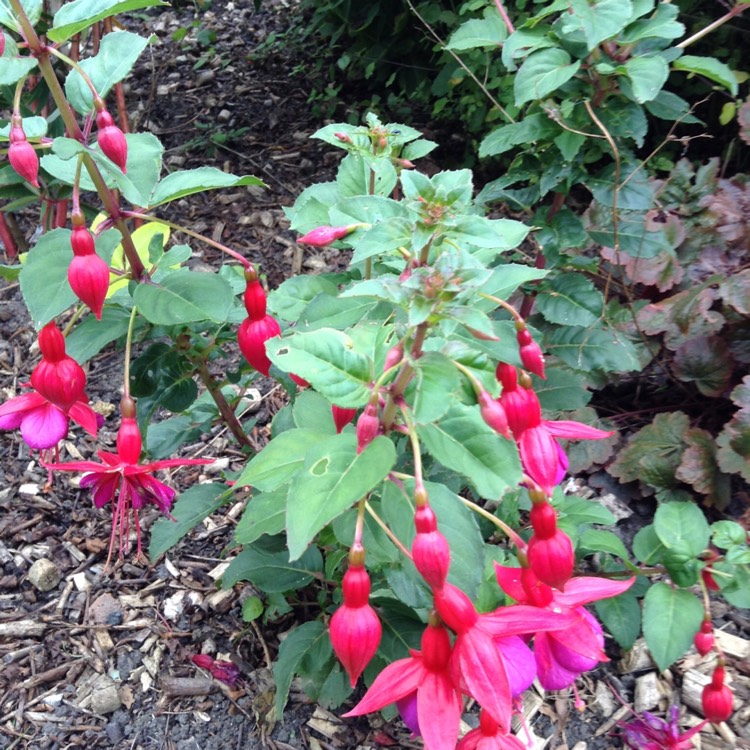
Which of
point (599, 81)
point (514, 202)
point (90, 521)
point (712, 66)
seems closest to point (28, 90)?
point (90, 521)

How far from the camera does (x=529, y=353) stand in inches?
30.9

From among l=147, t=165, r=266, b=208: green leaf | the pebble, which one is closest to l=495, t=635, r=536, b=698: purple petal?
l=147, t=165, r=266, b=208: green leaf

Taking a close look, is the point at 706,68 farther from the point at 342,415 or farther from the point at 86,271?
the point at 86,271

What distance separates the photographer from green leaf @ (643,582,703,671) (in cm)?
113

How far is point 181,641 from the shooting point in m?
Result: 1.47

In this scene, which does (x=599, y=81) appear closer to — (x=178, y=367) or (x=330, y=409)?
(x=330, y=409)

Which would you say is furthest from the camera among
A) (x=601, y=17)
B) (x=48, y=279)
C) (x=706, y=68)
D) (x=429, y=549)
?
(x=706, y=68)

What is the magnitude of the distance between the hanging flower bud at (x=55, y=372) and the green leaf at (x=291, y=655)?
541mm

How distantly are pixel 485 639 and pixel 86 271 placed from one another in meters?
0.62

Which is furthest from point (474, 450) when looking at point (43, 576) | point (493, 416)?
point (43, 576)

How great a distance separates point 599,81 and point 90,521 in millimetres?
1436

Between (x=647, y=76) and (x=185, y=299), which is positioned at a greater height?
(x=647, y=76)

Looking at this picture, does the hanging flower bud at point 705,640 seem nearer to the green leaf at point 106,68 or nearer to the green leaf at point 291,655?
the green leaf at point 291,655

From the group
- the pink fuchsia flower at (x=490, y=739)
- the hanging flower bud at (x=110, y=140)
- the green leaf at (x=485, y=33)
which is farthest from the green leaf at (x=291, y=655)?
the green leaf at (x=485, y=33)
